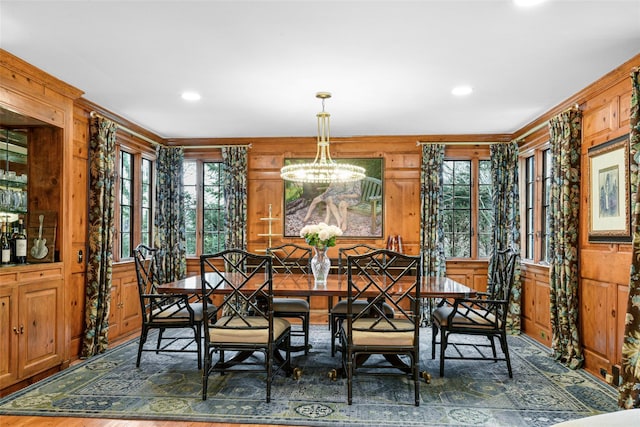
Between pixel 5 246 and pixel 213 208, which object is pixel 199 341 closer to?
pixel 5 246

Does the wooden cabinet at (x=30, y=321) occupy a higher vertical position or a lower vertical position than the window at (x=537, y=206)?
lower

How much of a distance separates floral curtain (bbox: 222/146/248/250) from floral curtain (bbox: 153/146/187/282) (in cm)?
63

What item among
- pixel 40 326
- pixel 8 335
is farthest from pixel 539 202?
pixel 8 335

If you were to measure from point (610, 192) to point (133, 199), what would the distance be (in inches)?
204

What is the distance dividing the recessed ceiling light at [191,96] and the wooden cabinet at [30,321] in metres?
1.88

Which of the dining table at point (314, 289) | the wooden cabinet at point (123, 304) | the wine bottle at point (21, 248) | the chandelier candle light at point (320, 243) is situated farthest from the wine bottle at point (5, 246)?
the chandelier candle light at point (320, 243)

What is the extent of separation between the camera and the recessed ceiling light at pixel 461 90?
13.2 ft

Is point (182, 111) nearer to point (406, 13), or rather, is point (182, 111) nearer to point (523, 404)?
point (406, 13)

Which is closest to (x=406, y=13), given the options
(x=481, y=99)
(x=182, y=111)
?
(x=481, y=99)

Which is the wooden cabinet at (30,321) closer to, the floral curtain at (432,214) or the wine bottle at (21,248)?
the wine bottle at (21,248)

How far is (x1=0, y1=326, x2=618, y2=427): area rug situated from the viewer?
2957mm

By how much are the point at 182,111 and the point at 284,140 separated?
172 cm

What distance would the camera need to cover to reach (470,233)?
20.3ft

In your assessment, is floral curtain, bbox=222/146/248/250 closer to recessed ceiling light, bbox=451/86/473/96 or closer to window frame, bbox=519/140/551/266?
recessed ceiling light, bbox=451/86/473/96
